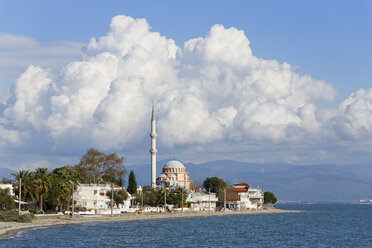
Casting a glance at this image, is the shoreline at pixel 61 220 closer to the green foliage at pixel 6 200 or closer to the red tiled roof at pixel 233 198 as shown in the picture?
the green foliage at pixel 6 200

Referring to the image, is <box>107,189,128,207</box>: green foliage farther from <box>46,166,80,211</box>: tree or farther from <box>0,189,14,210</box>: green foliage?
<box>0,189,14,210</box>: green foliage

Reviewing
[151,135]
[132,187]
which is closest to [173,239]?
[132,187]

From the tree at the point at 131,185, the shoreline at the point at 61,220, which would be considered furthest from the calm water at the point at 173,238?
the tree at the point at 131,185

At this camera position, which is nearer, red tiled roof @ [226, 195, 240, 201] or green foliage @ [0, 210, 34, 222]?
green foliage @ [0, 210, 34, 222]

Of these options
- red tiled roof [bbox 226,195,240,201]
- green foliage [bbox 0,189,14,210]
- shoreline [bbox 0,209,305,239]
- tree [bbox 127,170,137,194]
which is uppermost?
tree [bbox 127,170,137,194]

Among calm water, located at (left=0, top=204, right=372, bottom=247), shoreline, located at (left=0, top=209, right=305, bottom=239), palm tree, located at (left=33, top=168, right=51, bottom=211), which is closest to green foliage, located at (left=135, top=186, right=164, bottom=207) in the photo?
shoreline, located at (left=0, top=209, right=305, bottom=239)

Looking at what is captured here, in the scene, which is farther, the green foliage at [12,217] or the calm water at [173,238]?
the green foliage at [12,217]

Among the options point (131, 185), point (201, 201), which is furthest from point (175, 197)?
point (201, 201)

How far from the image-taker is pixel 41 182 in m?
101

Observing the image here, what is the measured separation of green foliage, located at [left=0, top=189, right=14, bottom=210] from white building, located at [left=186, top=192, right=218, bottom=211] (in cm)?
7265

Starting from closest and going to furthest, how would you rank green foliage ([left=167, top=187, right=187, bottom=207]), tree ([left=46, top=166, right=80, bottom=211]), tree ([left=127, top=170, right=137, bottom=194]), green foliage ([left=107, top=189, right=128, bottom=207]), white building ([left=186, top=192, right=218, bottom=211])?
tree ([left=46, top=166, right=80, bottom=211]), green foliage ([left=107, top=189, right=128, bottom=207]), tree ([left=127, top=170, right=137, bottom=194]), green foliage ([left=167, top=187, right=187, bottom=207]), white building ([left=186, top=192, right=218, bottom=211])

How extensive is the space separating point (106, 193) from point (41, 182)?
33.2 meters

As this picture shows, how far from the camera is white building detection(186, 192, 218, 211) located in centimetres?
17025

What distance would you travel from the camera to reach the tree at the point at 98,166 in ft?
498
